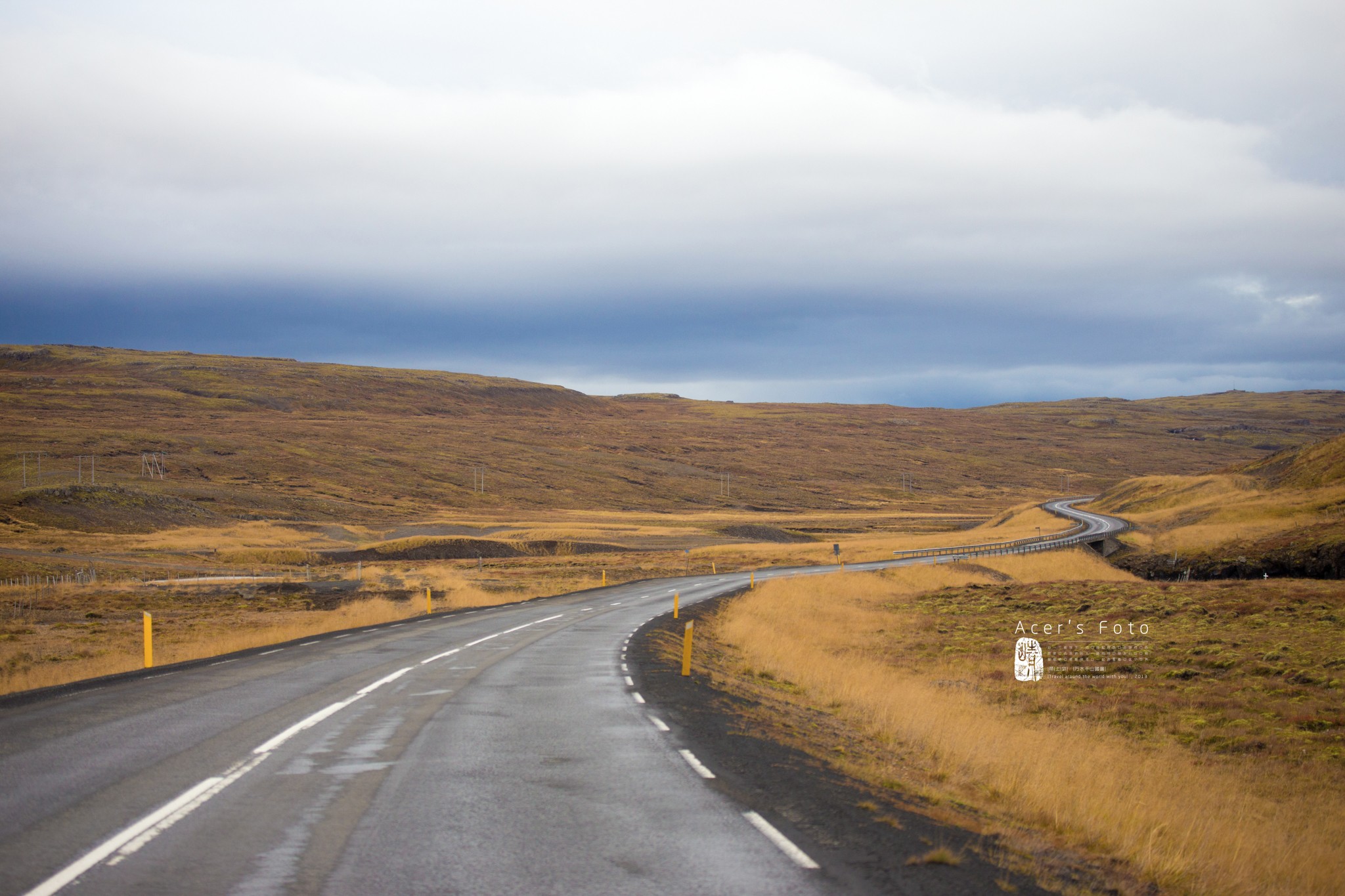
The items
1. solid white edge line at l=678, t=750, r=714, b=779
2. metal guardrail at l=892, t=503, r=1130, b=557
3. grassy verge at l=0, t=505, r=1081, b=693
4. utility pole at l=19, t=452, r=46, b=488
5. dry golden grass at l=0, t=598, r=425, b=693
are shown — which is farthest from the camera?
utility pole at l=19, t=452, r=46, b=488

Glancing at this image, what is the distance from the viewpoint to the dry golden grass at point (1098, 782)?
7199 millimetres

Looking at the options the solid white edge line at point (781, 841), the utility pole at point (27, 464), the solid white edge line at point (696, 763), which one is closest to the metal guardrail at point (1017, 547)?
the solid white edge line at point (696, 763)

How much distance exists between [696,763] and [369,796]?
10.2ft

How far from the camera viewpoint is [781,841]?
6.39 meters

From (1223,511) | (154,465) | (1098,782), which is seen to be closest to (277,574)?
(1098,782)

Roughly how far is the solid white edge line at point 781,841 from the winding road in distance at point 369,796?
0.02m

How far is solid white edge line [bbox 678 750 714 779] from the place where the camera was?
847 cm

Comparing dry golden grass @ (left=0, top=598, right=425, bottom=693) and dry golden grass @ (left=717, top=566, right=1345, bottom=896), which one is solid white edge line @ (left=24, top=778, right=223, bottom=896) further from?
dry golden grass @ (left=0, top=598, right=425, bottom=693)

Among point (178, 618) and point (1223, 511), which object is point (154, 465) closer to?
point (178, 618)

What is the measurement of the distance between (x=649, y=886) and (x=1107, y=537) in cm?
6243

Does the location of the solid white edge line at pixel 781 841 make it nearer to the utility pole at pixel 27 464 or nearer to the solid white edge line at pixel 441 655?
the solid white edge line at pixel 441 655

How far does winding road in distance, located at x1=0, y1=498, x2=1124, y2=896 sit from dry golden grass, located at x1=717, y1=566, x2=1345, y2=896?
8.98ft

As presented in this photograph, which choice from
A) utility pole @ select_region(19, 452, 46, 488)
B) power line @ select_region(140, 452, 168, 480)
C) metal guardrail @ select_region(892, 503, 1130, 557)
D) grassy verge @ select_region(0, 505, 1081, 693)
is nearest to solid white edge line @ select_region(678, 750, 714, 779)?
grassy verge @ select_region(0, 505, 1081, 693)

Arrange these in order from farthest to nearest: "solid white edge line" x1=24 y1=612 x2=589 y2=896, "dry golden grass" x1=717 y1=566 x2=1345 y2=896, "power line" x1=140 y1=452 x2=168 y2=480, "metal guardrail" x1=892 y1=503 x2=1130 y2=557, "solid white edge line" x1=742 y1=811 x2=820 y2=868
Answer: "power line" x1=140 y1=452 x2=168 y2=480 < "metal guardrail" x1=892 y1=503 x2=1130 y2=557 < "dry golden grass" x1=717 y1=566 x2=1345 y2=896 < "solid white edge line" x1=742 y1=811 x2=820 y2=868 < "solid white edge line" x1=24 y1=612 x2=589 y2=896
